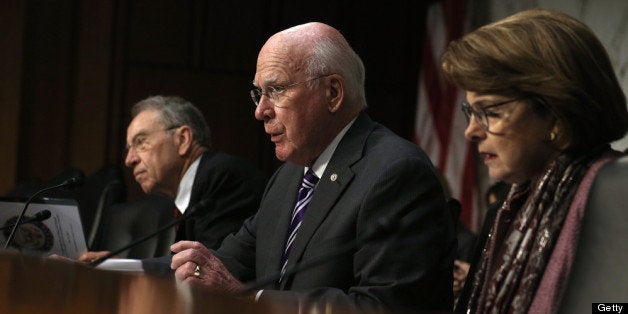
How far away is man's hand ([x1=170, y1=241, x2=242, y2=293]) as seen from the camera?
275 centimetres

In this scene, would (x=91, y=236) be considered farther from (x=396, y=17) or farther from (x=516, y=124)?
Result: (x=396, y=17)

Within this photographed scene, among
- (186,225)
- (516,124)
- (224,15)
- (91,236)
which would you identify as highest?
(516,124)

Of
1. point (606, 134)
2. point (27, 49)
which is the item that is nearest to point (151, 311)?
point (606, 134)

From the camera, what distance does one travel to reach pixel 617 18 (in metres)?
5.21

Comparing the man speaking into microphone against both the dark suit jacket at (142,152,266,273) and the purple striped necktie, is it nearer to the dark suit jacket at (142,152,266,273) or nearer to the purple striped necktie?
the dark suit jacket at (142,152,266,273)

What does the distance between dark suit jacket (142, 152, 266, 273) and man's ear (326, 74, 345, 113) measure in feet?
3.69

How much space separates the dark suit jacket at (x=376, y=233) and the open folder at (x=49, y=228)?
3.12ft

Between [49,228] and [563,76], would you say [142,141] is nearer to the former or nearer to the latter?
[49,228]

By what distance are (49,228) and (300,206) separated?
1.25m

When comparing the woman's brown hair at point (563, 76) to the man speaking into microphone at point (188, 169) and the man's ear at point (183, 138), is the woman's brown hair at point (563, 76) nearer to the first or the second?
the man speaking into microphone at point (188, 169)

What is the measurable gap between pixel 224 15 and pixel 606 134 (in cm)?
568

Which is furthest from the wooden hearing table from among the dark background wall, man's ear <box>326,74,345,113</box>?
the dark background wall

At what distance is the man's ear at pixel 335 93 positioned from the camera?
3025mm

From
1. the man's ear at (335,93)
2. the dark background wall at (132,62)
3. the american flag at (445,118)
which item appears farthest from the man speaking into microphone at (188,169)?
the american flag at (445,118)
